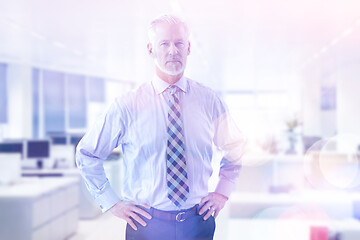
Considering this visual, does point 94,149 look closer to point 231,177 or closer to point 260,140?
point 231,177

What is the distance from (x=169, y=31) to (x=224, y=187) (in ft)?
2.27

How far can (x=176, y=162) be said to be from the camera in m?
1.67

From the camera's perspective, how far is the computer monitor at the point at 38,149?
598cm

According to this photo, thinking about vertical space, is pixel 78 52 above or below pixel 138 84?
above

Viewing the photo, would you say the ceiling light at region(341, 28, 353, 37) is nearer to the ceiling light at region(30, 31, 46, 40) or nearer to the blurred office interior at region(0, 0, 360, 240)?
the blurred office interior at region(0, 0, 360, 240)

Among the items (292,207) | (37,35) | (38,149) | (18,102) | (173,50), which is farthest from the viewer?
(18,102)

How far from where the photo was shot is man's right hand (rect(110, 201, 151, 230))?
1.63 m

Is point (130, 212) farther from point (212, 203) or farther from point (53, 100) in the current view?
point (53, 100)

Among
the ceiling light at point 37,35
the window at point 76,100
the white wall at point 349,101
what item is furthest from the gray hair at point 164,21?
the white wall at point 349,101

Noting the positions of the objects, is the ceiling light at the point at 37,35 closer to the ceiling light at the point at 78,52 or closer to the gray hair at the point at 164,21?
the ceiling light at the point at 78,52

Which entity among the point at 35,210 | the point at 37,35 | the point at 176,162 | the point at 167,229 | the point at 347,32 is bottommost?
the point at 35,210

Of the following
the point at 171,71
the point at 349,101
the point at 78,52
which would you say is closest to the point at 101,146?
the point at 171,71

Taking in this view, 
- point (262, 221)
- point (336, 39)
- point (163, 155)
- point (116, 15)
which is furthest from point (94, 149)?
point (336, 39)

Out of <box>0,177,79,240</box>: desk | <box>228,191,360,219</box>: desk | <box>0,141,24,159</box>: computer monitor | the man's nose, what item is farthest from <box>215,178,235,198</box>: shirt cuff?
<box>0,141,24,159</box>: computer monitor
